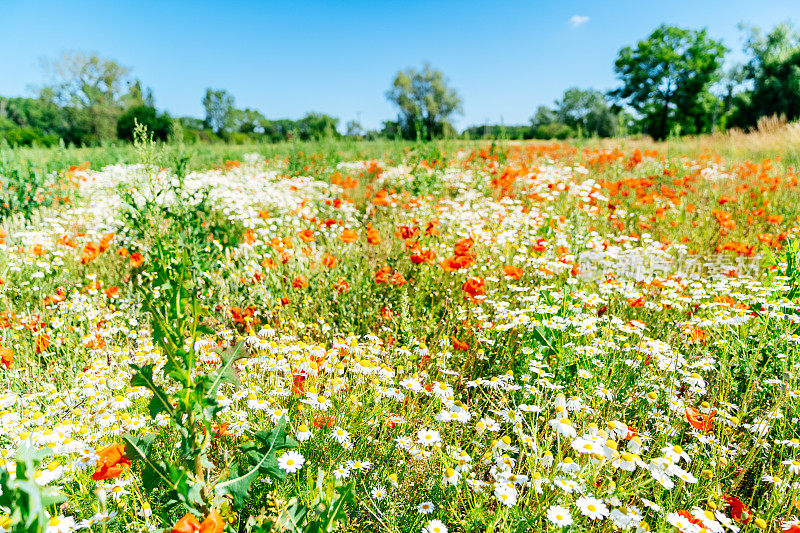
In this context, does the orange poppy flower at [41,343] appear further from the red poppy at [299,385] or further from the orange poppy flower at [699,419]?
the orange poppy flower at [699,419]

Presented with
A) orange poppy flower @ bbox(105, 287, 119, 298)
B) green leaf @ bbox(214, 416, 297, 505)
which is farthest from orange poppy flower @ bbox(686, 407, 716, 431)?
orange poppy flower @ bbox(105, 287, 119, 298)

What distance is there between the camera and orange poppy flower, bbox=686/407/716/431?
1.87 metres

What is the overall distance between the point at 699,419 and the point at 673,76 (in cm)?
5373

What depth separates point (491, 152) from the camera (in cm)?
880

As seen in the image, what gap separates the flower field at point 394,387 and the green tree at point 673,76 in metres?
48.6

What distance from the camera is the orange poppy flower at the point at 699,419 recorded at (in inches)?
73.5

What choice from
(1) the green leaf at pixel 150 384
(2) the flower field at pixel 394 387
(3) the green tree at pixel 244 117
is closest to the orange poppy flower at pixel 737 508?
(2) the flower field at pixel 394 387

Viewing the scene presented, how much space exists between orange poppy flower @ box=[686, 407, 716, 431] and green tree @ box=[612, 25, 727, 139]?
49695mm

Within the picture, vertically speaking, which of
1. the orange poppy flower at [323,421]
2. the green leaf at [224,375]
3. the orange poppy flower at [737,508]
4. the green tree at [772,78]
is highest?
the green tree at [772,78]

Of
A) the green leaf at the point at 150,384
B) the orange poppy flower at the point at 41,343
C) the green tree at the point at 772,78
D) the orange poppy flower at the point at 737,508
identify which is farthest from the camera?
the green tree at the point at 772,78

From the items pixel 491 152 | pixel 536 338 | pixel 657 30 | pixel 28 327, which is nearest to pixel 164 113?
pixel 491 152

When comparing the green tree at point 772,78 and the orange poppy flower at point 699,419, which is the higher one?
the green tree at point 772,78

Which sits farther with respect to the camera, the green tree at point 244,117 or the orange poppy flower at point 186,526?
the green tree at point 244,117

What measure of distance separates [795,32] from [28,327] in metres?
59.1
